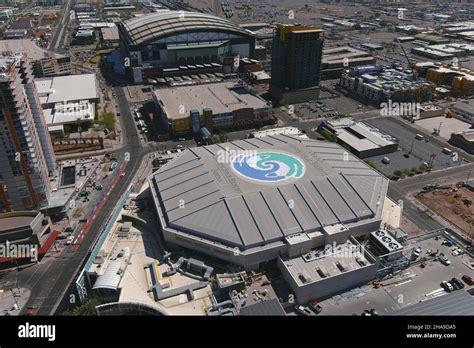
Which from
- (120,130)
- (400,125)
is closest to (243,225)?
(120,130)

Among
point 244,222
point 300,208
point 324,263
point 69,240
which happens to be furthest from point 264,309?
point 69,240

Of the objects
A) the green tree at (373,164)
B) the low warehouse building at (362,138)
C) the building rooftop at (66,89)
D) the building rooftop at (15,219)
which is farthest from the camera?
the building rooftop at (66,89)

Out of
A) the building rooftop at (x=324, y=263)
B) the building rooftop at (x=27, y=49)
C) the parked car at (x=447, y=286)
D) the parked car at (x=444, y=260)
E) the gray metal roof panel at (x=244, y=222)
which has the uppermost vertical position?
the building rooftop at (x=27, y=49)

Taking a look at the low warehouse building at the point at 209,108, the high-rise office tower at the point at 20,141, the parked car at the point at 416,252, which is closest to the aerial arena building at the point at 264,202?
the parked car at the point at 416,252

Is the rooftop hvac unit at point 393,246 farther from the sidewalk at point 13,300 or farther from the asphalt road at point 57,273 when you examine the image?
the sidewalk at point 13,300

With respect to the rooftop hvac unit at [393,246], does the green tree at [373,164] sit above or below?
below

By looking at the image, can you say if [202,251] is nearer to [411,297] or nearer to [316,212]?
[316,212]

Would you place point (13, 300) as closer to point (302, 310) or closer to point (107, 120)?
point (302, 310)
